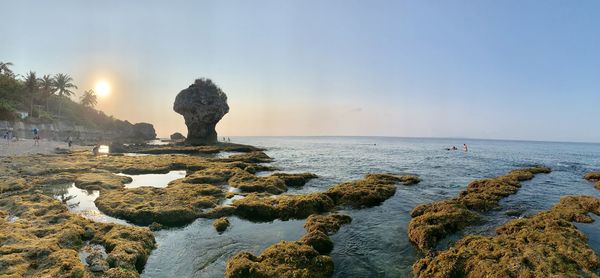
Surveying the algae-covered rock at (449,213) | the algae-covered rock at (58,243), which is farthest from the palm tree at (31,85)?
the algae-covered rock at (449,213)

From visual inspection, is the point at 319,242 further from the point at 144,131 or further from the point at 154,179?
the point at 144,131

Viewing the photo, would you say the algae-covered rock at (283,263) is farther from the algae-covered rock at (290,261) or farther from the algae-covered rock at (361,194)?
the algae-covered rock at (361,194)

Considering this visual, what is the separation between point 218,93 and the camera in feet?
323

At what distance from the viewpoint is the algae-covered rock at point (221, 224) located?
18372mm

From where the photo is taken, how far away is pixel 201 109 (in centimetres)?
9206

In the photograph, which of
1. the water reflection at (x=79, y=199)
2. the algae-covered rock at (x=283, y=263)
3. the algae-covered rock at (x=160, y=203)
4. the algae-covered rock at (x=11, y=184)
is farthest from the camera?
the algae-covered rock at (x=11, y=184)

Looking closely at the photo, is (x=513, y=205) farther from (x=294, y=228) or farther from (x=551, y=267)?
(x=294, y=228)

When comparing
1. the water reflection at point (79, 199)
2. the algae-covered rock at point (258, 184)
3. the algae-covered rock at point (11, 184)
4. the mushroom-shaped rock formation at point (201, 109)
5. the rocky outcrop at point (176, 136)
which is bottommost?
the water reflection at point (79, 199)

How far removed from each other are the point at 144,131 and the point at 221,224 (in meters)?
148

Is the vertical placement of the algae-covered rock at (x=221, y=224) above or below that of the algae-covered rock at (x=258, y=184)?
below

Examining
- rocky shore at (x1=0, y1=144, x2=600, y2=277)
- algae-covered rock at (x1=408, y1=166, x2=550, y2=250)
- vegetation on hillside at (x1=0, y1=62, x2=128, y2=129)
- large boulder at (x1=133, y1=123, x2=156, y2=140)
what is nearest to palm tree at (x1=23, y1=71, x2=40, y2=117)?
vegetation on hillside at (x1=0, y1=62, x2=128, y2=129)

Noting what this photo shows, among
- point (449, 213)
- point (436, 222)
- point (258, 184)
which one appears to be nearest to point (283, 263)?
point (436, 222)

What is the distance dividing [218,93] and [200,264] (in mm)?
89493

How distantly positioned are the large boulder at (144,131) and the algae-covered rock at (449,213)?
142813 mm
